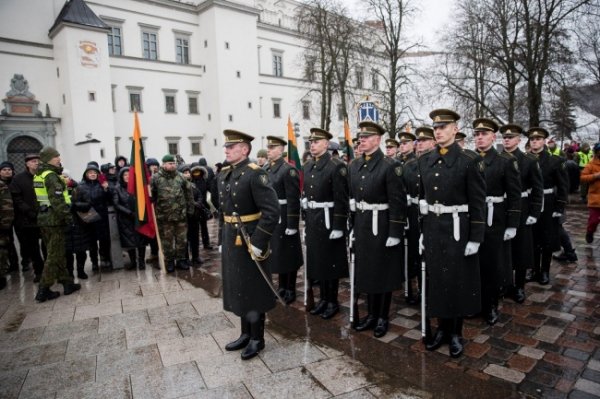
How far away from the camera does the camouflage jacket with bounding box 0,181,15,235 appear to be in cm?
707

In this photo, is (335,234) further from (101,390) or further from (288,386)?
(101,390)

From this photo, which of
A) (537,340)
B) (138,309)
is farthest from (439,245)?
(138,309)

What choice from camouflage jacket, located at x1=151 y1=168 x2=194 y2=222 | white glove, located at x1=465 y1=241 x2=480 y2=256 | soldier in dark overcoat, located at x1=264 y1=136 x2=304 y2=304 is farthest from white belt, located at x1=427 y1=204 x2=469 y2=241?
camouflage jacket, located at x1=151 y1=168 x2=194 y2=222

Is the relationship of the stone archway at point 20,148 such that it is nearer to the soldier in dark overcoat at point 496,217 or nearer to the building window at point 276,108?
the building window at point 276,108

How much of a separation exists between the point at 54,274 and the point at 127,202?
6.96 ft

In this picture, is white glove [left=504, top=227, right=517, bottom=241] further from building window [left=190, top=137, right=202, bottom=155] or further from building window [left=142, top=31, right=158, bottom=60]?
building window [left=142, top=31, right=158, bottom=60]

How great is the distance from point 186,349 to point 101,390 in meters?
0.93

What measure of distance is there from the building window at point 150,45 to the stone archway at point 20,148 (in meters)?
10.6

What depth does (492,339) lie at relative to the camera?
4.27 metres

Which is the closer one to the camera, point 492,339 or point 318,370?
point 318,370

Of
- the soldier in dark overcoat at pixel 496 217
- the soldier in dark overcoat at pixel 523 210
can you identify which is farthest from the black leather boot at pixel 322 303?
the soldier in dark overcoat at pixel 523 210

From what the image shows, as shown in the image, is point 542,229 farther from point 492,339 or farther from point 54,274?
point 54,274

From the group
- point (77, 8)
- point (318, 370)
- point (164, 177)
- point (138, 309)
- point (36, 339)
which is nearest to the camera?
point (318, 370)

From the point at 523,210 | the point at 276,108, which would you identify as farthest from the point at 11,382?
the point at 276,108
